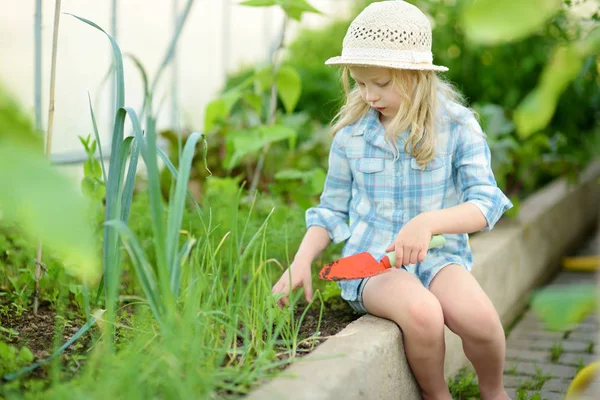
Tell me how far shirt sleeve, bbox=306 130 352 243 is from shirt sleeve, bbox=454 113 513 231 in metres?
0.31

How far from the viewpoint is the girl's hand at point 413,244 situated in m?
1.79

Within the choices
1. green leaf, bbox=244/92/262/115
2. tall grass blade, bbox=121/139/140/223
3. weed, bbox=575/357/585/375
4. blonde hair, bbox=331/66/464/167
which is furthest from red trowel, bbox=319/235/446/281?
green leaf, bbox=244/92/262/115

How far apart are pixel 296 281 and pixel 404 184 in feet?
1.30

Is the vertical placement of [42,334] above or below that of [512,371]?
above

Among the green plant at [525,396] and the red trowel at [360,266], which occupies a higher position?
the red trowel at [360,266]

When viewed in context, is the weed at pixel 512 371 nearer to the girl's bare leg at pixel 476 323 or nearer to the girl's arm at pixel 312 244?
the girl's bare leg at pixel 476 323

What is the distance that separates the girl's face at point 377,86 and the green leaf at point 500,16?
1.34m

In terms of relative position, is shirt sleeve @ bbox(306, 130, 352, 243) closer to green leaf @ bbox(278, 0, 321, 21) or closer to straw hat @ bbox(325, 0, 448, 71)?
straw hat @ bbox(325, 0, 448, 71)

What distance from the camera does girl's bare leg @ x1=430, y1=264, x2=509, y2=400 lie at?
1867mm

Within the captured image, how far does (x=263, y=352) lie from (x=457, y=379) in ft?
3.14

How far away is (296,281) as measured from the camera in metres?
1.94

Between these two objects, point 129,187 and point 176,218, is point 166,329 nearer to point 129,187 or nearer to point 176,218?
point 176,218

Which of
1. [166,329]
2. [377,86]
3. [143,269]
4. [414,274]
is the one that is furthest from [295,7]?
[166,329]

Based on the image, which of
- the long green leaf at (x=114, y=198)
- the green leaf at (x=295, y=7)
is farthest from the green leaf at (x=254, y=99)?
the long green leaf at (x=114, y=198)
